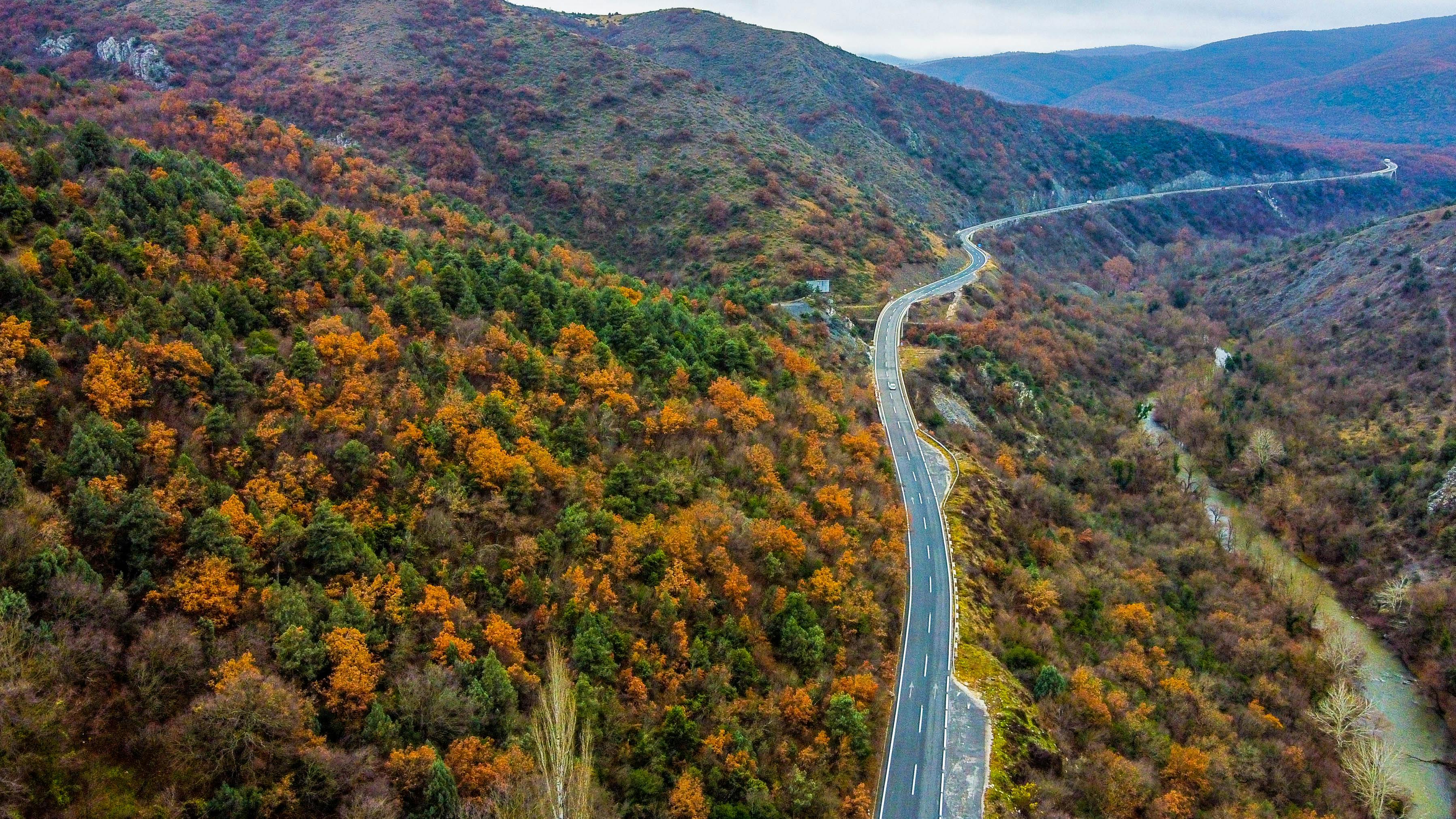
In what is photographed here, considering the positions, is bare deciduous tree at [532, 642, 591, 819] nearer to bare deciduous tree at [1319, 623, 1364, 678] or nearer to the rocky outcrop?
bare deciduous tree at [1319, 623, 1364, 678]

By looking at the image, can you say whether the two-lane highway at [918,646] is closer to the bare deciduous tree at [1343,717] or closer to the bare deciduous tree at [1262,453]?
the bare deciduous tree at [1343,717]

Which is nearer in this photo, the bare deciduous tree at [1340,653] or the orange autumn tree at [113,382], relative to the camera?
the orange autumn tree at [113,382]

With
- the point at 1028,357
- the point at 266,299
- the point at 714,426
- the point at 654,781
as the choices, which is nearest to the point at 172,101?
the point at 266,299

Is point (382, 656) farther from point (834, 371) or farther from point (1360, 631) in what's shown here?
point (1360, 631)

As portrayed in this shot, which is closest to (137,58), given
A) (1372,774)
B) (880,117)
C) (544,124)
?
(544,124)

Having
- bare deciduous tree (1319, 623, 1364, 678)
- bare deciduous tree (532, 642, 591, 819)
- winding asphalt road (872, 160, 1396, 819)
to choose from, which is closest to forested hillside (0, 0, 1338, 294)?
winding asphalt road (872, 160, 1396, 819)

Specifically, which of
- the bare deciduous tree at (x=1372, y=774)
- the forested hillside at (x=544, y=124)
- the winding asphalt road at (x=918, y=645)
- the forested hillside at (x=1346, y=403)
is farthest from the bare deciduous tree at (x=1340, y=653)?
the forested hillside at (x=544, y=124)

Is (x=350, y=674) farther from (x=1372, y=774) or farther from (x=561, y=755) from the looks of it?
(x=1372, y=774)
